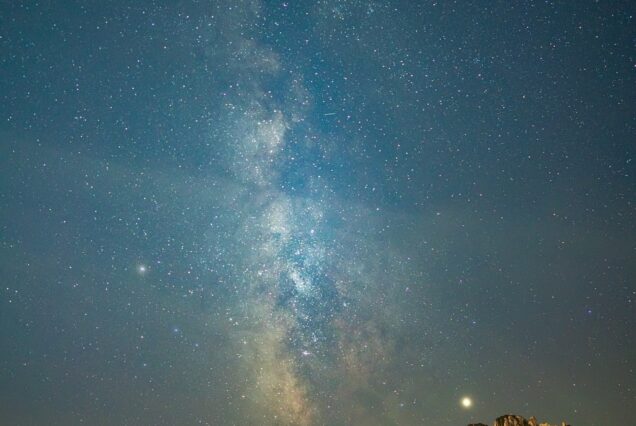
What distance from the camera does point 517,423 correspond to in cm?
2589

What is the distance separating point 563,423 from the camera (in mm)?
26516

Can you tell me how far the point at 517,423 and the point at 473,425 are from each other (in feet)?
5.53

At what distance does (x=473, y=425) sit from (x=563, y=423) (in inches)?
123

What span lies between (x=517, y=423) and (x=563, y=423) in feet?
6.25

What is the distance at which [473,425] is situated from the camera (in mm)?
26891
